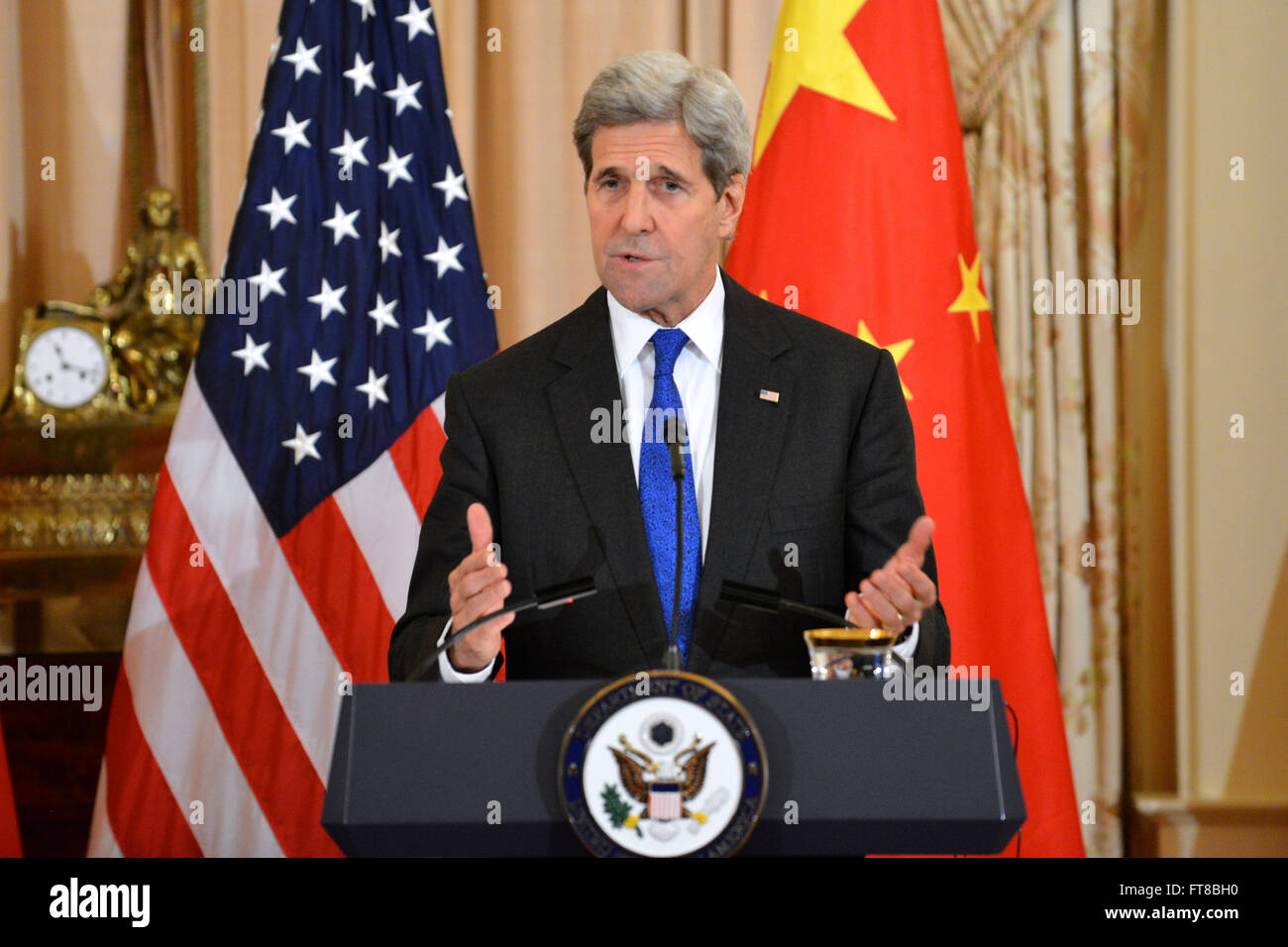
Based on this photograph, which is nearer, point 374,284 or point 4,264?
point 374,284

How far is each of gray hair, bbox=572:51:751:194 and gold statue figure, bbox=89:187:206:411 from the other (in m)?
2.03

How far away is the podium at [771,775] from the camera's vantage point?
1.16 meters

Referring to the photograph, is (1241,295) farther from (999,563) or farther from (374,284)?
(374,284)

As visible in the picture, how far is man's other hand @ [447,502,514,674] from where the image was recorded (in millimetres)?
1434

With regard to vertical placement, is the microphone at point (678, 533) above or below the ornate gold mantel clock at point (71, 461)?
below

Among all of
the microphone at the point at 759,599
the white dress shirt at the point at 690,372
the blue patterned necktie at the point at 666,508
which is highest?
the white dress shirt at the point at 690,372

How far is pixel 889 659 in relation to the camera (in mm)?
1392

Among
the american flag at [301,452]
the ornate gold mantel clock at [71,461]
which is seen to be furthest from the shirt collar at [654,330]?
the ornate gold mantel clock at [71,461]

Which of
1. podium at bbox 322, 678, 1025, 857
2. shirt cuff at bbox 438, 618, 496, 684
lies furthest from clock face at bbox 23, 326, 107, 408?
podium at bbox 322, 678, 1025, 857

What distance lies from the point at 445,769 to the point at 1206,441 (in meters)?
→ 2.81

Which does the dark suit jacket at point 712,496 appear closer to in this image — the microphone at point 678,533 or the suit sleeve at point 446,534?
the suit sleeve at point 446,534

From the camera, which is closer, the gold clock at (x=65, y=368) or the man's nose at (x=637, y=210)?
the man's nose at (x=637, y=210)
